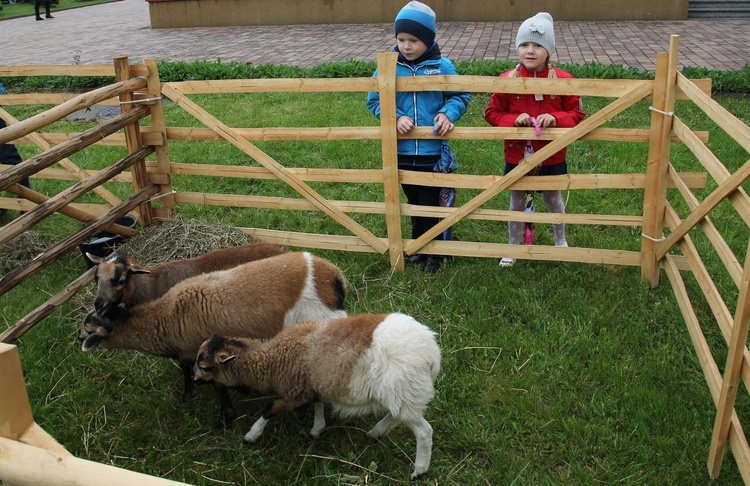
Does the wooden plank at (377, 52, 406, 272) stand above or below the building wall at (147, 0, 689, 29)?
below

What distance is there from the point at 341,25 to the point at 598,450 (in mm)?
15669

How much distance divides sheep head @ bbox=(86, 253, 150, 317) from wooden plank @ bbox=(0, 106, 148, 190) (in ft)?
2.74

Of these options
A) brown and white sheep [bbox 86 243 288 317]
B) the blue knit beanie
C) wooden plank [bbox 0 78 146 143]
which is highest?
the blue knit beanie

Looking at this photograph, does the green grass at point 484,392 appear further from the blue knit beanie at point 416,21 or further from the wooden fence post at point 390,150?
the blue knit beanie at point 416,21

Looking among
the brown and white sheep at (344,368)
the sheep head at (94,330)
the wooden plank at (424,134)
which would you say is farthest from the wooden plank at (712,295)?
the sheep head at (94,330)

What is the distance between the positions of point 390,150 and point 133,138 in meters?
2.54

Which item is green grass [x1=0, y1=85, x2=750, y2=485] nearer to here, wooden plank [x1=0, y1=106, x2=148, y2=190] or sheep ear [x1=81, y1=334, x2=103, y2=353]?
sheep ear [x1=81, y1=334, x2=103, y2=353]

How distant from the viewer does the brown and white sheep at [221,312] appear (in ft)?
14.7

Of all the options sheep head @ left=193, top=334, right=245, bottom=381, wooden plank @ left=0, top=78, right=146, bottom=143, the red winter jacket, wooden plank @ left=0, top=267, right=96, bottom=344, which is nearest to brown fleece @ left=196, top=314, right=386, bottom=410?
sheep head @ left=193, top=334, right=245, bottom=381

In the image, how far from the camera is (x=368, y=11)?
17.8m

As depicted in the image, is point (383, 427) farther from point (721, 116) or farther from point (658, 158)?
point (658, 158)

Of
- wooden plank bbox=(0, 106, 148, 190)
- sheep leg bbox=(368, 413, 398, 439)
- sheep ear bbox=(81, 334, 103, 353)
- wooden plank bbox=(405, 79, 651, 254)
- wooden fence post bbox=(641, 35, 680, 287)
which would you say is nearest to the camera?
sheep leg bbox=(368, 413, 398, 439)

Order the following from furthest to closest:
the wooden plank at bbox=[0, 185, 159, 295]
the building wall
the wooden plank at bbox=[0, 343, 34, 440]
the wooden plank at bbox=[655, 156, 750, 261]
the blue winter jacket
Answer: the building wall, the blue winter jacket, the wooden plank at bbox=[0, 185, 159, 295], the wooden plank at bbox=[655, 156, 750, 261], the wooden plank at bbox=[0, 343, 34, 440]

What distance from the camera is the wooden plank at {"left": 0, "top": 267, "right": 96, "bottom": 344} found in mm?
4854
